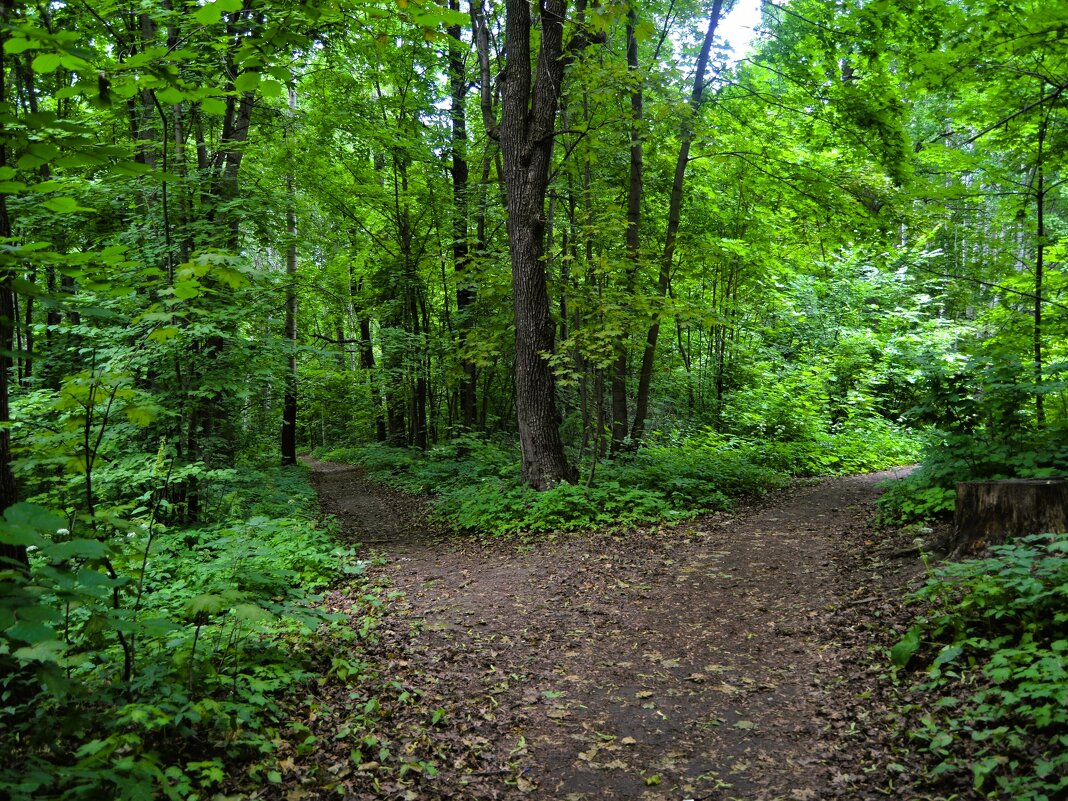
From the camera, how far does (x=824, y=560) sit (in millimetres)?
6598

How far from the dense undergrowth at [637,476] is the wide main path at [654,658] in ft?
2.07

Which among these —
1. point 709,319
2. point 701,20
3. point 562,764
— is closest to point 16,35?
point 562,764

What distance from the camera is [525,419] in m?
9.51

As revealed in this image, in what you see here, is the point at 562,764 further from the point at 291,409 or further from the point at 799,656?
the point at 291,409

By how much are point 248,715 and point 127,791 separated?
3.08 ft

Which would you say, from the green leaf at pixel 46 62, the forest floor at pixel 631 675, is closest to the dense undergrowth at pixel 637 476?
the forest floor at pixel 631 675

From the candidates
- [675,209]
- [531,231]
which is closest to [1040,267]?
[675,209]

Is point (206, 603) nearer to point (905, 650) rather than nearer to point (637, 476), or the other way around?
point (905, 650)

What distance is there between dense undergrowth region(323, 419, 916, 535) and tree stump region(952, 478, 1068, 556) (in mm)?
3851

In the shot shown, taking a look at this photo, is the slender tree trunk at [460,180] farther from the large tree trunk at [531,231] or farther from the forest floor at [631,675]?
the forest floor at [631,675]

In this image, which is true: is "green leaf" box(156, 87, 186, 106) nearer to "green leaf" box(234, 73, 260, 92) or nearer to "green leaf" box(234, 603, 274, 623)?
"green leaf" box(234, 73, 260, 92)

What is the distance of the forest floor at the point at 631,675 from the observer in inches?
132

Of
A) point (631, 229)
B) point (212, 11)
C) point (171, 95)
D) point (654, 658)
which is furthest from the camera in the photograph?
point (631, 229)

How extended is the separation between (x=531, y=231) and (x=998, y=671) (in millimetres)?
7721
